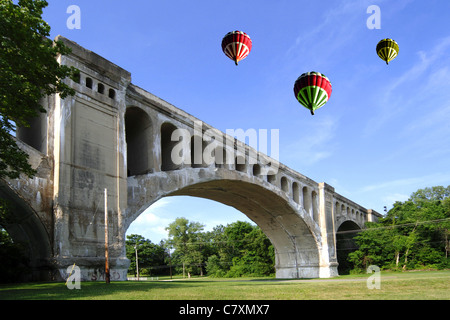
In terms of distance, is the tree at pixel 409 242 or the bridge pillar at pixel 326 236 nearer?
the bridge pillar at pixel 326 236

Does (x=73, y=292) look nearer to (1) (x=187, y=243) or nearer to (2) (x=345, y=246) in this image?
(2) (x=345, y=246)

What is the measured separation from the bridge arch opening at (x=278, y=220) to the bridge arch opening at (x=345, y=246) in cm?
1122

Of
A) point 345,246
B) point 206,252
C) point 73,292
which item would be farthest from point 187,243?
point 73,292

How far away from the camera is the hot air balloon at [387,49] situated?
2466cm

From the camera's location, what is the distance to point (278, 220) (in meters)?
44.8

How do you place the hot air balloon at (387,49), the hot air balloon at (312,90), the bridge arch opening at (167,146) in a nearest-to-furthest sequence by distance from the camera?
the hot air balloon at (312,90) < the hot air balloon at (387,49) < the bridge arch opening at (167,146)

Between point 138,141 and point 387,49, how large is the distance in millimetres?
16144

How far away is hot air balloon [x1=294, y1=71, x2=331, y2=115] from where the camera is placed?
2152 centimetres

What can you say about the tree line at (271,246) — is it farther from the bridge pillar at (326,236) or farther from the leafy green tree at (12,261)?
the leafy green tree at (12,261)

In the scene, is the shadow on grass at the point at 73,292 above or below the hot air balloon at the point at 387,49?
below

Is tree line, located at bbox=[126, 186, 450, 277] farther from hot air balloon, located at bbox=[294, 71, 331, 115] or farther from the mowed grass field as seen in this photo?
the mowed grass field

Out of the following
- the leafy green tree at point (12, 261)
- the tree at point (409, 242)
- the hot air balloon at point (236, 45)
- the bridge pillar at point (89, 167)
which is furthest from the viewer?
the tree at point (409, 242)

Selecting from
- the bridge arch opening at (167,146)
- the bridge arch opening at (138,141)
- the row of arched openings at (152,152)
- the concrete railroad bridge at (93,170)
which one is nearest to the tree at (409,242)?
the row of arched openings at (152,152)
